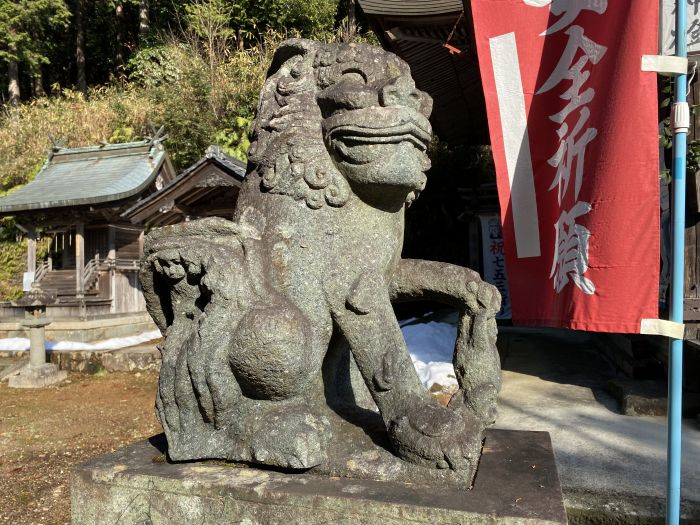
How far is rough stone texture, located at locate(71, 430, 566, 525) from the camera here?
1549 mm

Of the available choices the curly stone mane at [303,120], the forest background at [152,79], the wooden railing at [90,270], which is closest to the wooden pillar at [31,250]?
the wooden railing at [90,270]

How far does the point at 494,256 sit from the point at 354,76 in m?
8.67

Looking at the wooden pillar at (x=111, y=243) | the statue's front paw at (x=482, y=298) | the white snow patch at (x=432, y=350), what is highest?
the wooden pillar at (x=111, y=243)

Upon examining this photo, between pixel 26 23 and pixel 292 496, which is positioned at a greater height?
pixel 26 23

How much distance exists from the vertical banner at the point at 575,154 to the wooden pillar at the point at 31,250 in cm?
1235

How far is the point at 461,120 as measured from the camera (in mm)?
9375

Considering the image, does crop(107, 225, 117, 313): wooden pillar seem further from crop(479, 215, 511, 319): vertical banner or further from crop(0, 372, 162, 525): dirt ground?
crop(479, 215, 511, 319): vertical banner

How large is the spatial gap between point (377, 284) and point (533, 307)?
2530mm

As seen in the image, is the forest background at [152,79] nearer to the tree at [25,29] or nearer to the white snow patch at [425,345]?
the tree at [25,29]

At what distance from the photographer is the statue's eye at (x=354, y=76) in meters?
1.98

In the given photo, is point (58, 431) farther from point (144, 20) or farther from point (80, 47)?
point (80, 47)

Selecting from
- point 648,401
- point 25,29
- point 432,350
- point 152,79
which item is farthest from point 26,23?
point 648,401

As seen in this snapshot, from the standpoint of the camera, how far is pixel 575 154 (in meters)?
3.70

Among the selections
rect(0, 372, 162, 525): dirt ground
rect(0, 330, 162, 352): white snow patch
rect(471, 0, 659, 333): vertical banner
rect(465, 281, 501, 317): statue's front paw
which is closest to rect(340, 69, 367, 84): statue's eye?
rect(465, 281, 501, 317): statue's front paw
